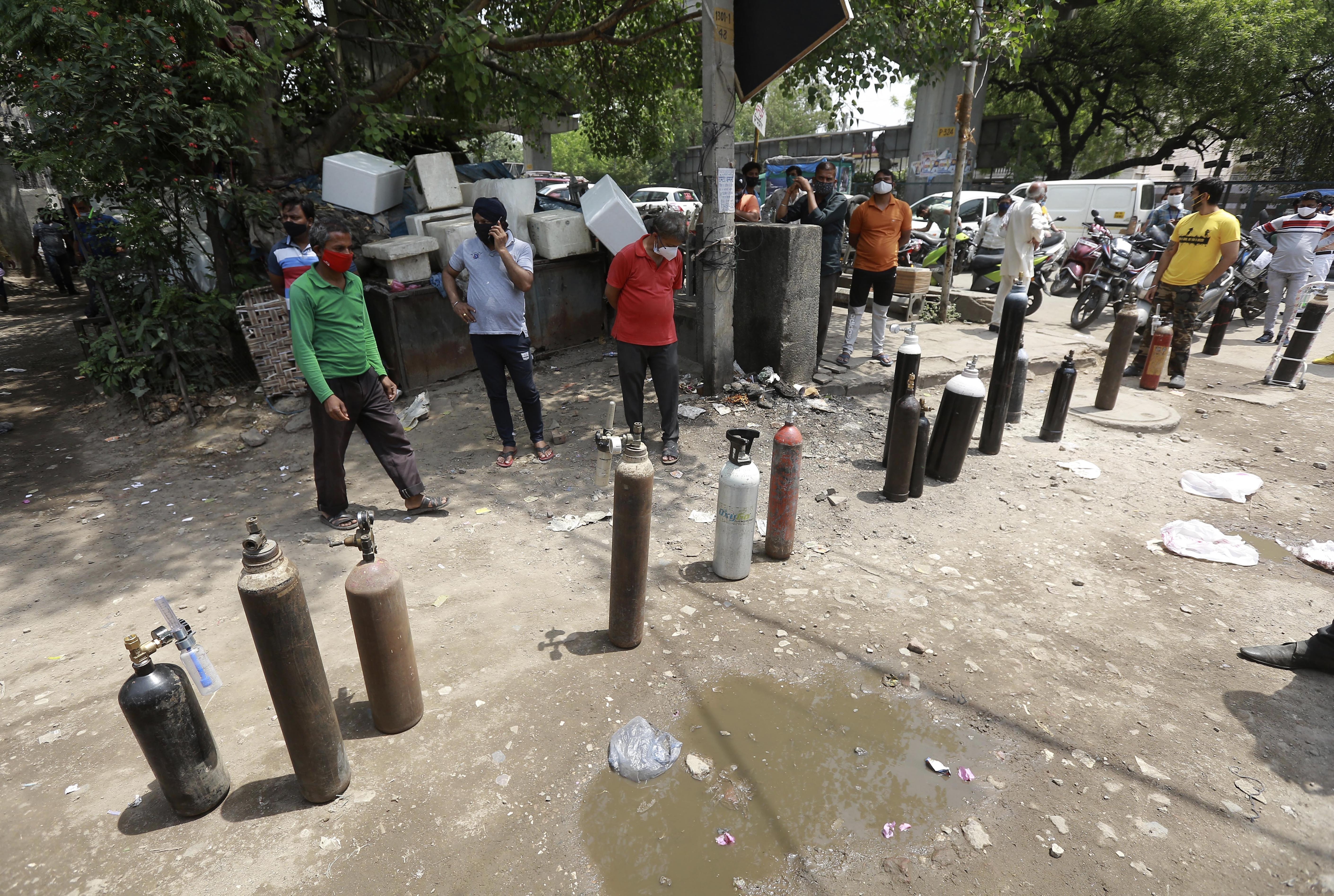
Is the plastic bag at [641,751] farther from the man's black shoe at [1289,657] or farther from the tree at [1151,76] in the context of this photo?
the tree at [1151,76]

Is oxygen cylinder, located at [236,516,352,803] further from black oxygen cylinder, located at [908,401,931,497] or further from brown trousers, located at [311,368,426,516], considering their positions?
black oxygen cylinder, located at [908,401,931,497]

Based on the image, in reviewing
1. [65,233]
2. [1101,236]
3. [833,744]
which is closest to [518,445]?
[833,744]

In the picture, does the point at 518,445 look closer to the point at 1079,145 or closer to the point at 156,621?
the point at 156,621

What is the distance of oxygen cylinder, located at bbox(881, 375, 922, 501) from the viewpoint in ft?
13.7

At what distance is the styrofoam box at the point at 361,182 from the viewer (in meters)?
6.27

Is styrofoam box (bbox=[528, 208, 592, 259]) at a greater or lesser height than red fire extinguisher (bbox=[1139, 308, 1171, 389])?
greater

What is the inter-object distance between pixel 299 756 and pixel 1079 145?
86.0 ft

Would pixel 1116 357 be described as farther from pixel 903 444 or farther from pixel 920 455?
pixel 903 444

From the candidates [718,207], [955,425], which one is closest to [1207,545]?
[955,425]

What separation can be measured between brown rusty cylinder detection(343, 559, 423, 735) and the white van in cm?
1469

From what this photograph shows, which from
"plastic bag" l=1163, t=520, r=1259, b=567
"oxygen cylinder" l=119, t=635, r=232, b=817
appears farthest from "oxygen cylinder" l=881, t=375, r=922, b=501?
"oxygen cylinder" l=119, t=635, r=232, b=817

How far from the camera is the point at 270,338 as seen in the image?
5.88 m

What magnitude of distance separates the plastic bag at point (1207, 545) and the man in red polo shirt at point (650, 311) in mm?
3106

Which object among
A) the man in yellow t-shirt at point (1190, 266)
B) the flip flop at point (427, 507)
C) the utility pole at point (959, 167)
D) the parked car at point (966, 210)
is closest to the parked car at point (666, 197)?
the parked car at point (966, 210)
